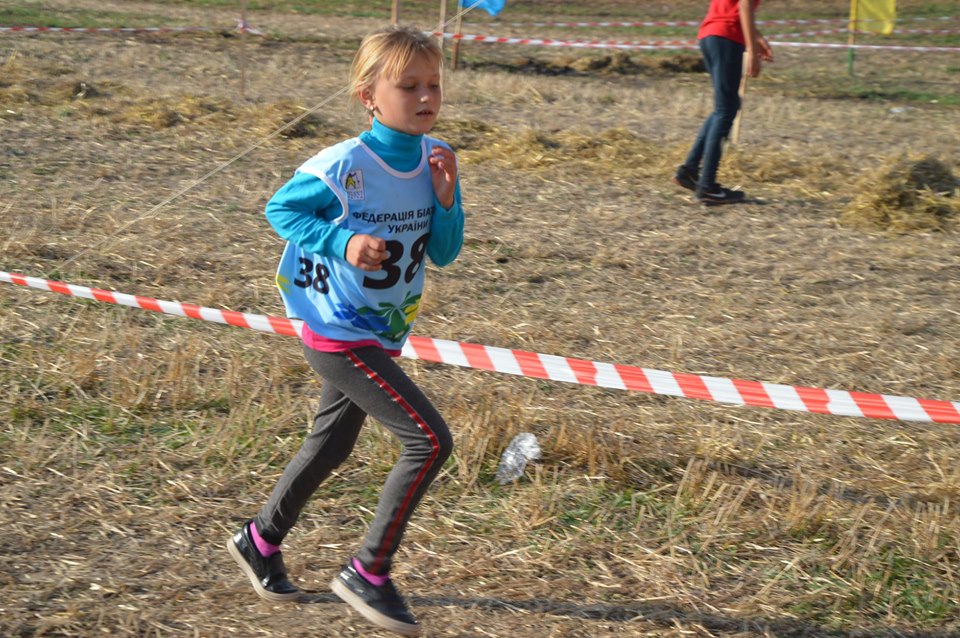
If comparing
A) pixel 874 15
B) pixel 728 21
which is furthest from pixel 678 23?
pixel 728 21

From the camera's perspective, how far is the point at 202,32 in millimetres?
17516

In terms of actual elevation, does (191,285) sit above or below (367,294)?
below

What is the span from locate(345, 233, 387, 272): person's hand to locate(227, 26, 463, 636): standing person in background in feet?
0.03

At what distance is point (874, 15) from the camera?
54.3ft

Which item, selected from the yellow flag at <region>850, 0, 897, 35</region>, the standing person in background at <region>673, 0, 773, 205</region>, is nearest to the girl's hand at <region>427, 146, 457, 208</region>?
the standing person in background at <region>673, 0, 773, 205</region>

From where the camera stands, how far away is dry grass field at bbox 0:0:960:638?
12.9ft

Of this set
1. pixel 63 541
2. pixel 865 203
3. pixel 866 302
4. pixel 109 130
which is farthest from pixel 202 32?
pixel 63 541

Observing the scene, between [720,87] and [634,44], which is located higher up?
[720,87]

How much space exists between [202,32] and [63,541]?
577 inches

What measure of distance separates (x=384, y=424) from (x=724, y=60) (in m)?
6.35

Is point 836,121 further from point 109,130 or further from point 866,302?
point 109,130

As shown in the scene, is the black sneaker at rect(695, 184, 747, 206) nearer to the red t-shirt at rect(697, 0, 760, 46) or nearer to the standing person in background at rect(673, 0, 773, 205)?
the standing person in background at rect(673, 0, 773, 205)

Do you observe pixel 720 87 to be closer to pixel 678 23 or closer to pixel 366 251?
pixel 366 251

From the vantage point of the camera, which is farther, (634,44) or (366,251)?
(634,44)
